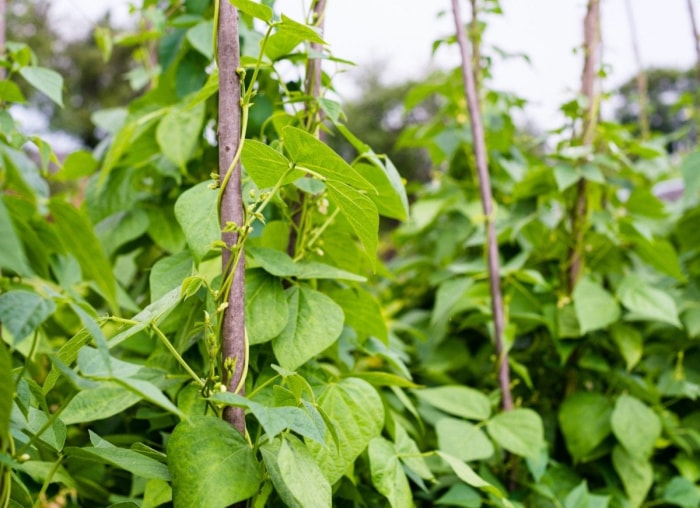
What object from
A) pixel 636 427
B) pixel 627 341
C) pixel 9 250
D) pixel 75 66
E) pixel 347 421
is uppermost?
pixel 75 66

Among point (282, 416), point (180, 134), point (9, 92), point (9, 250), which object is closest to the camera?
point (9, 250)

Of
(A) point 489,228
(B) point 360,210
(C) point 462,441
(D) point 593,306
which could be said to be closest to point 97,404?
(B) point 360,210

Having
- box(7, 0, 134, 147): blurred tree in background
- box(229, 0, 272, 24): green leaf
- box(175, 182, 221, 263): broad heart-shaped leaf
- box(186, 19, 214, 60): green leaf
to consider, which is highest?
box(7, 0, 134, 147): blurred tree in background

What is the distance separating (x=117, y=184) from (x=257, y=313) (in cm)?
54

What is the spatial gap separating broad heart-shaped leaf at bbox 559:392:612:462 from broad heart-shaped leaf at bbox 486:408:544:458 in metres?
0.22

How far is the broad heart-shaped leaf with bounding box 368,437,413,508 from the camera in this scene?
776mm

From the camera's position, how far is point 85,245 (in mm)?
452

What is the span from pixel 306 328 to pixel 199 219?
186mm

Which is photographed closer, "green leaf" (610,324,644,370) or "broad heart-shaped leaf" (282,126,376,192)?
"broad heart-shaped leaf" (282,126,376,192)

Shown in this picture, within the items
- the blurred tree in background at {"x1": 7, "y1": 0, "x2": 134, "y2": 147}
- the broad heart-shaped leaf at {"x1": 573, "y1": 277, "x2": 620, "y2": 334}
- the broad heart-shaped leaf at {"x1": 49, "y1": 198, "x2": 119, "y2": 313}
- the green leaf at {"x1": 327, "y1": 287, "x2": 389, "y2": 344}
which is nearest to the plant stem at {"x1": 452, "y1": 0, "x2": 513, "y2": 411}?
the broad heart-shaped leaf at {"x1": 573, "y1": 277, "x2": 620, "y2": 334}

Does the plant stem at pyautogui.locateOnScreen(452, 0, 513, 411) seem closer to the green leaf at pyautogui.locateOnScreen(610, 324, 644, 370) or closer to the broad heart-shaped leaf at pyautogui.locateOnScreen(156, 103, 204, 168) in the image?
the green leaf at pyautogui.locateOnScreen(610, 324, 644, 370)

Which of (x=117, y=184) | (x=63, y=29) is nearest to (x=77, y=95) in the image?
(x=63, y=29)

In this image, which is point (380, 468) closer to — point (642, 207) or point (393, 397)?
point (393, 397)

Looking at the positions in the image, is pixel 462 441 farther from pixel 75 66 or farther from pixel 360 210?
pixel 75 66
